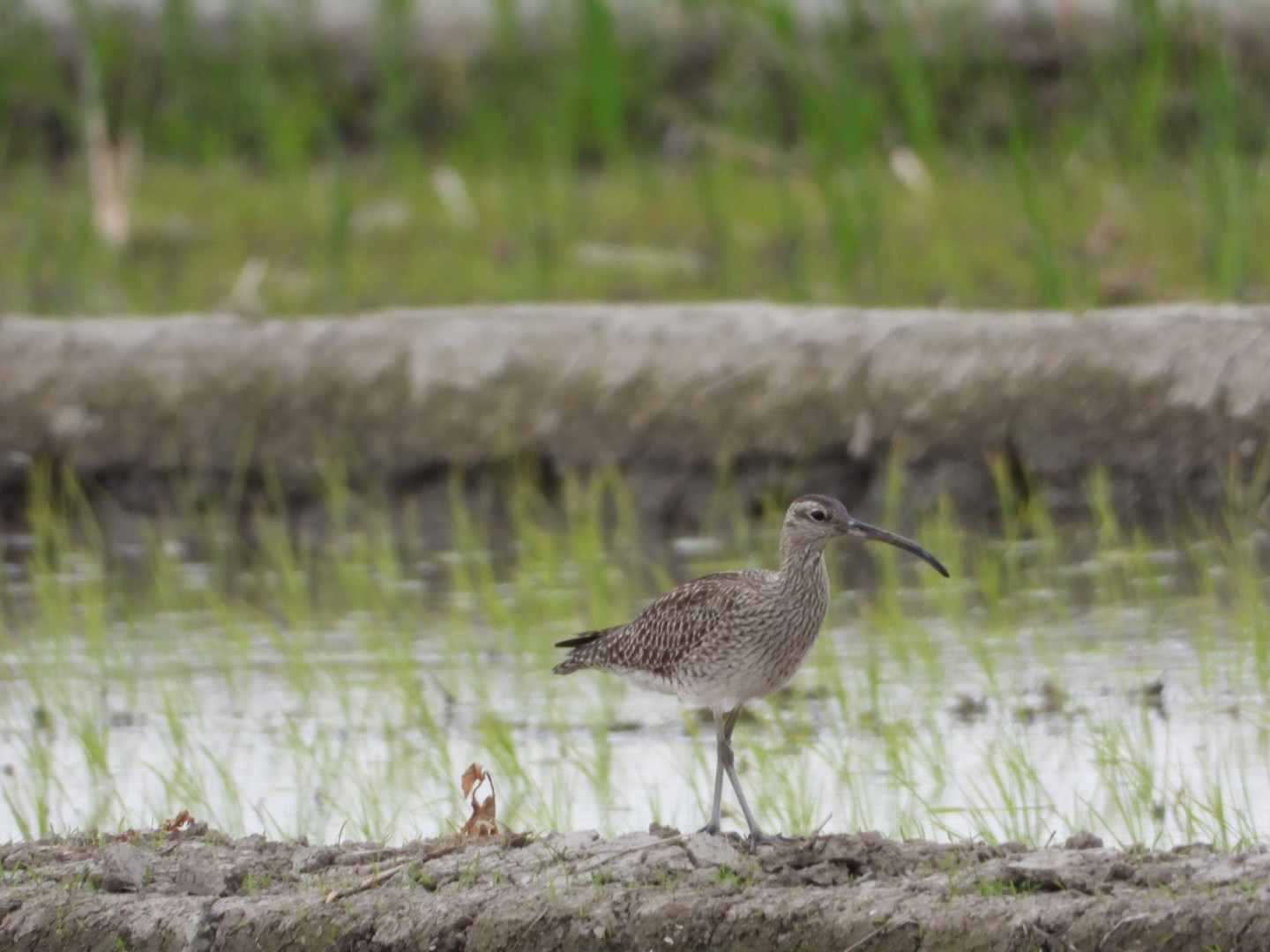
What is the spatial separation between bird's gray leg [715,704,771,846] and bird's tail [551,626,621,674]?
401 millimetres

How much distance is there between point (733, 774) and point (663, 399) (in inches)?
127

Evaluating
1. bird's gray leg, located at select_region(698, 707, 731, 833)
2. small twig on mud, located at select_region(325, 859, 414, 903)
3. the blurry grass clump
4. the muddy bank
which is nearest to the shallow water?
bird's gray leg, located at select_region(698, 707, 731, 833)

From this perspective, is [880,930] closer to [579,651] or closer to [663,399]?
[579,651]

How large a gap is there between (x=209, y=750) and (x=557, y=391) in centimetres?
272

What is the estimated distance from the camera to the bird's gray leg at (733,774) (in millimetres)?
3758

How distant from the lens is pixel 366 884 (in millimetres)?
3467

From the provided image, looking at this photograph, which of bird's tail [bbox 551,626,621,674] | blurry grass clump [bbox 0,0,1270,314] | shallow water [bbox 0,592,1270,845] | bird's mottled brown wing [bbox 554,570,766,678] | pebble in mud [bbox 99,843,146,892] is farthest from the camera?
blurry grass clump [bbox 0,0,1270,314]

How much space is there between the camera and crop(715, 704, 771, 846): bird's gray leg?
3.76 m

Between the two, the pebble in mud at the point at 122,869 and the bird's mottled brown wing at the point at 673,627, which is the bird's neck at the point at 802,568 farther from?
the pebble in mud at the point at 122,869

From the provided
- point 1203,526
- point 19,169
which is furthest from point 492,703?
point 19,169

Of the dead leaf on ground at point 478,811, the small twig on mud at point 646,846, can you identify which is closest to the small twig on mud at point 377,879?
the dead leaf on ground at point 478,811

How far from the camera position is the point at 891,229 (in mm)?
8812

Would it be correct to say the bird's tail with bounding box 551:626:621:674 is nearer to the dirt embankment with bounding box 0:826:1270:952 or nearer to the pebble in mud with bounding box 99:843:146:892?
the dirt embankment with bounding box 0:826:1270:952

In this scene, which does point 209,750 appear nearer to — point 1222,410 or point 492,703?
point 492,703
